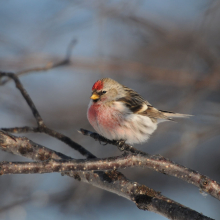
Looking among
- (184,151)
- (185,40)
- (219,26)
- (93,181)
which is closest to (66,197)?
(184,151)

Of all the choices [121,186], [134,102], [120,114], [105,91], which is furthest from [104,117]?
[121,186]

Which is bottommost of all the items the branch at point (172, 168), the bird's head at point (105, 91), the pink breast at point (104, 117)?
the pink breast at point (104, 117)

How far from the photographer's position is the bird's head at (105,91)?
8.86 feet

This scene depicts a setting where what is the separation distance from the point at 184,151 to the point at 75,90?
215cm

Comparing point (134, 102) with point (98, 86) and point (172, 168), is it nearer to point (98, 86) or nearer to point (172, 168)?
point (98, 86)

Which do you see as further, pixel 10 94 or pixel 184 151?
Result: pixel 10 94

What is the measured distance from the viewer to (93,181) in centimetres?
181

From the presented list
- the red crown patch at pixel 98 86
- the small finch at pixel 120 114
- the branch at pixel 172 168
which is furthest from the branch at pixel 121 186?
the red crown patch at pixel 98 86

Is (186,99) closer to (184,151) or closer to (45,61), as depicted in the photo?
(184,151)

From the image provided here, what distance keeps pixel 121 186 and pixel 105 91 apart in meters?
1.23

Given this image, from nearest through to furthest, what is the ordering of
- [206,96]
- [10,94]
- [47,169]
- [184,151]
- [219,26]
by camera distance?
1. [47,169]
2. [184,151]
3. [206,96]
4. [10,94]
5. [219,26]

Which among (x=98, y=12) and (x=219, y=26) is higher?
(x=219, y=26)

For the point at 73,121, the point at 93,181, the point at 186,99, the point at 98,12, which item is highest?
the point at 98,12

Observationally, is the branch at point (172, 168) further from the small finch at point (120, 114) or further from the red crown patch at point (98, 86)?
the red crown patch at point (98, 86)
